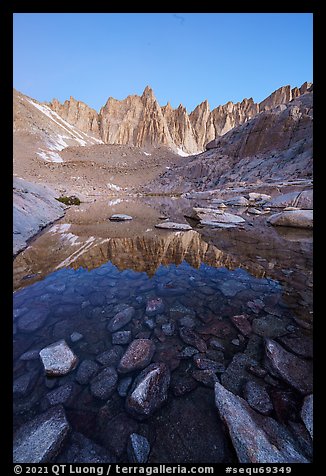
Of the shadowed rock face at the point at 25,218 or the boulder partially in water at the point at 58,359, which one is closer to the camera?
the boulder partially in water at the point at 58,359

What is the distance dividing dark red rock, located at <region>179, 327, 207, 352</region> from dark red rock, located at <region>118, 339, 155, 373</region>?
47 centimetres

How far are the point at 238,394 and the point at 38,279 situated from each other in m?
4.56

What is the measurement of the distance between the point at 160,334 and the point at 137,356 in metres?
0.53

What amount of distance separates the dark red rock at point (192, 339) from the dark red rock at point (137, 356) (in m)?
0.47

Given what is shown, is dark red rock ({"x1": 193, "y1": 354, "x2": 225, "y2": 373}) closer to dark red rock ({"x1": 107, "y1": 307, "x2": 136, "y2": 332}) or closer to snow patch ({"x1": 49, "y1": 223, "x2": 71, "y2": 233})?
dark red rock ({"x1": 107, "y1": 307, "x2": 136, "y2": 332})

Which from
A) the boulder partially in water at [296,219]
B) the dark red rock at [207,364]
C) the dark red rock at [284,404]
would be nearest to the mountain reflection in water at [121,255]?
the dark red rock at [207,364]

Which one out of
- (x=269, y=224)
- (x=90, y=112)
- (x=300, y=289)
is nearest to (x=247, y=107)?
(x=90, y=112)

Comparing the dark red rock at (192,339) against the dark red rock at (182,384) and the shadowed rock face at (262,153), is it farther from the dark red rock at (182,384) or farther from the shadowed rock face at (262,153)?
the shadowed rock face at (262,153)

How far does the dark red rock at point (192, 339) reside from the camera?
2.77m

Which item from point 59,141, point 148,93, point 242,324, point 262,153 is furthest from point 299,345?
point 148,93

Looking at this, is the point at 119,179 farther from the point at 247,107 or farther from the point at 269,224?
the point at 247,107

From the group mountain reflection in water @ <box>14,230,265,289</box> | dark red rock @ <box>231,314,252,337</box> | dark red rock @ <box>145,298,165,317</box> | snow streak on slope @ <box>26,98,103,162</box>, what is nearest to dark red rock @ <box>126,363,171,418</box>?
dark red rock @ <box>145,298,165,317</box>

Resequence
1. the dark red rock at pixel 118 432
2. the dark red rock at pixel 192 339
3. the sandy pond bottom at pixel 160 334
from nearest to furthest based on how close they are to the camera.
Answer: the dark red rock at pixel 118 432 → the sandy pond bottom at pixel 160 334 → the dark red rock at pixel 192 339
